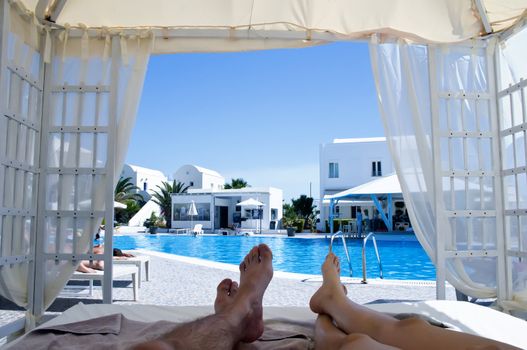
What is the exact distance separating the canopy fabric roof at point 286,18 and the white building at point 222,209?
1863cm

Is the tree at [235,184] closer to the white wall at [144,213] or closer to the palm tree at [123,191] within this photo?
the white wall at [144,213]

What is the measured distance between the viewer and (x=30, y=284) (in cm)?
309

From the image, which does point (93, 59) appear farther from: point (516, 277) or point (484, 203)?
point (516, 277)

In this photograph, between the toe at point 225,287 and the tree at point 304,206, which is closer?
the toe at point 225,287

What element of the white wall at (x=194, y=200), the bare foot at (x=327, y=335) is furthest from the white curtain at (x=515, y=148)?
the white wall at (x=194, y=200)

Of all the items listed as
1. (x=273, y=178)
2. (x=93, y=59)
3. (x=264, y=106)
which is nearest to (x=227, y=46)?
(x=93, y=59)

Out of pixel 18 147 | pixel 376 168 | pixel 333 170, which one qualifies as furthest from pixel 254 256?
pixel 333 170

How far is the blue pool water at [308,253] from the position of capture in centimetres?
918

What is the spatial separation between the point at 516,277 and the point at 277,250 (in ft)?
31.4

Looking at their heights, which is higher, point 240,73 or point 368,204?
point 240,73

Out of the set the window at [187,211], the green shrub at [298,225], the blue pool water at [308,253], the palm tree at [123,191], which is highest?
the palm tree at [123,191]

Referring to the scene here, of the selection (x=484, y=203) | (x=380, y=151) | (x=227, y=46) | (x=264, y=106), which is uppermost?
(x=264, y=106)

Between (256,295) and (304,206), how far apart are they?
20.6 m

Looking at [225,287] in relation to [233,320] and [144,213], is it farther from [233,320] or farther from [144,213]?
[144,213]
